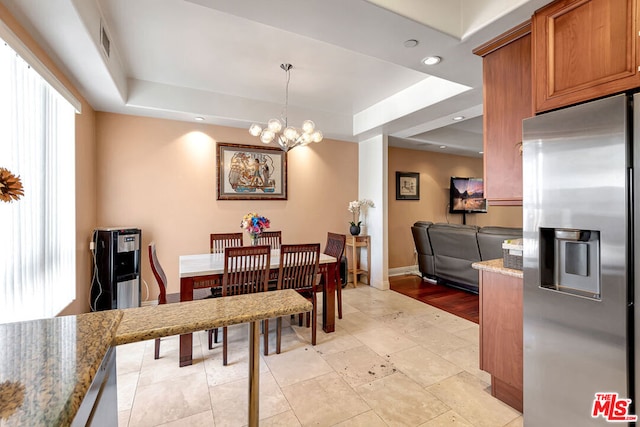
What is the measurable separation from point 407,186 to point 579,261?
4650mm

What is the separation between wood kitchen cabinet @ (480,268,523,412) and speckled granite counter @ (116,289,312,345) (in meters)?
1.56

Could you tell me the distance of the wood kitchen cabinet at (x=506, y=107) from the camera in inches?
74.0

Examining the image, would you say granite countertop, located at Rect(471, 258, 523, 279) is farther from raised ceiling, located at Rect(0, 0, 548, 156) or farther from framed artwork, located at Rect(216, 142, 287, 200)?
framed artwork, located at Rect(216, 142, 287, 200)

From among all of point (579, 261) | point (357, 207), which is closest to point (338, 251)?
point (357, 207)

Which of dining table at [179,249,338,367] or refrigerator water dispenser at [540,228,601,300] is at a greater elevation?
refrigerator water dispenser at [540,228,601,300]

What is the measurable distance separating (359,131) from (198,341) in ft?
11.9

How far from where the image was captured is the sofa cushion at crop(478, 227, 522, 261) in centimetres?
365

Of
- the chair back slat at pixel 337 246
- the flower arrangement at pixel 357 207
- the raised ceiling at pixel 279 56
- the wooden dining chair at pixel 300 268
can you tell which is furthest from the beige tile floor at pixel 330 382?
the raised ceiling at pixel 279 56

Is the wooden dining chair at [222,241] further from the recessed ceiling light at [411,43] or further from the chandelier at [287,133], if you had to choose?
the recessed ceiling light at [411,43]

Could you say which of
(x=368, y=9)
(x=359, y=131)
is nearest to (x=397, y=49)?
(x=368, y=9)

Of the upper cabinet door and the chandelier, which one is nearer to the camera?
the upper cabinet door

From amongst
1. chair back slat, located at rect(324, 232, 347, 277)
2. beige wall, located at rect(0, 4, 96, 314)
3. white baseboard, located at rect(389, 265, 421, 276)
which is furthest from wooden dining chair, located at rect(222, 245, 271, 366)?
white baseboard, located at rect(389, 265, 421, 276)

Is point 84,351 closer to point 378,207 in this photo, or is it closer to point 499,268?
point 499,268

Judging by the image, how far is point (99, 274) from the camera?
325 centimetres
